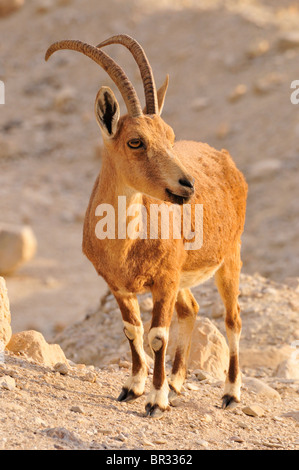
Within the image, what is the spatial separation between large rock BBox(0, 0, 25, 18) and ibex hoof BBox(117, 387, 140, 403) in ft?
94.6

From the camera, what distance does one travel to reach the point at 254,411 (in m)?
7.56

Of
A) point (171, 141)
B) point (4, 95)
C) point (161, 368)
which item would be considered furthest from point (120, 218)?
point (4, 95)

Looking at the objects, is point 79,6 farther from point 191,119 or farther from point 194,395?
point 194,395

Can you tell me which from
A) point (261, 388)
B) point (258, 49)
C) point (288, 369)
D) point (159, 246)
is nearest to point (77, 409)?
point (159, 246)

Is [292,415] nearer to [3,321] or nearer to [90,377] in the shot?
[90,377]

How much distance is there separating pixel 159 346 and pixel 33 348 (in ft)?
6.23

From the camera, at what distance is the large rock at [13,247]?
18.2 m

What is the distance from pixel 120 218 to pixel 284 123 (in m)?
18.1

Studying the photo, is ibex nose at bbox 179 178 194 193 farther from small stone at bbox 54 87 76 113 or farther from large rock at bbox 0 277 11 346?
small stone at bbox 54 87 76 113

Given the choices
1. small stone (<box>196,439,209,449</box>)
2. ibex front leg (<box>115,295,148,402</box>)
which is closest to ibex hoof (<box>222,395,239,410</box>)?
ibex front leg (<box>115,295,148,402</box>)

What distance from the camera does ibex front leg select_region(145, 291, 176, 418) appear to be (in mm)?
6797

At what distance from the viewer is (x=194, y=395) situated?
786 cm

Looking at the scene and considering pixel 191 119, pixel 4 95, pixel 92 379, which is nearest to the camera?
pixel 92 379

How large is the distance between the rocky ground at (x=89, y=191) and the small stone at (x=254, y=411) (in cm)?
6
